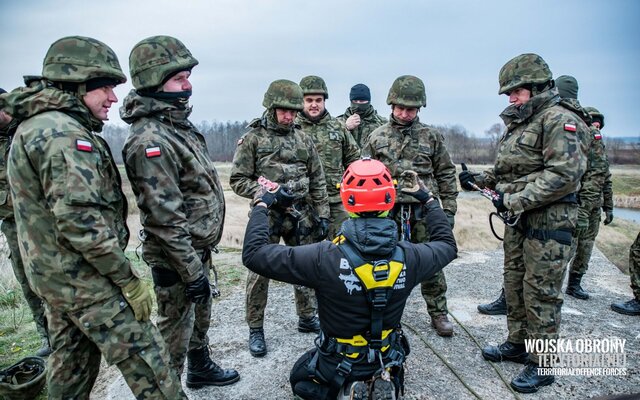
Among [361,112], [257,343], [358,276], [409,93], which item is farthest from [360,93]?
[358,276]

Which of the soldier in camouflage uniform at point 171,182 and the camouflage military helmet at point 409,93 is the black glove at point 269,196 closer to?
the soldier in camouflage uniform at point 171,182

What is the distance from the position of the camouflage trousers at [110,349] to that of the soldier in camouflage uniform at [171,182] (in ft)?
1.92

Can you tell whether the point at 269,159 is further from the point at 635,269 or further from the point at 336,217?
the point at 635,269

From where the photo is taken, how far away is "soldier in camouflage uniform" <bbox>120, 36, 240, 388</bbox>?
310cm

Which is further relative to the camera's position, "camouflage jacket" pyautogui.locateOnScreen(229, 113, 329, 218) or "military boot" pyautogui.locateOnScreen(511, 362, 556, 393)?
"camouflage jacket" pyautogui.locateOnScreen(229, 113, 329, 218)

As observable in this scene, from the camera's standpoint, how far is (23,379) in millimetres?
3867

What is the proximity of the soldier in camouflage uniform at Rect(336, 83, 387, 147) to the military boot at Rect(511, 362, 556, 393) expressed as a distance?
498 centimetres

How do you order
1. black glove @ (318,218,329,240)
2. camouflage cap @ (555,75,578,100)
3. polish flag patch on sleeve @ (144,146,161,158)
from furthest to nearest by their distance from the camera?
camouflage cap @ (555,75,578,100) < black glove @ (318,218,329,240) < polish flag patch on sleeve @ (144,146,161,158)

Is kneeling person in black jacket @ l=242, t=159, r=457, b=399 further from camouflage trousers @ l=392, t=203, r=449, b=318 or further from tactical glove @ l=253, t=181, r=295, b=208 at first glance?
camouflage trousers @ l=392, t=203, r=449, b=318

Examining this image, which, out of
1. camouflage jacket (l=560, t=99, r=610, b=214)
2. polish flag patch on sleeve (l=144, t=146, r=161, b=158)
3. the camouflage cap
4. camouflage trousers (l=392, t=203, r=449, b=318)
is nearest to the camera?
polish flag patch on sleeve (l=144, t=146, r=161, b=158)

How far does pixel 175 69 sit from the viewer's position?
326 centimetres

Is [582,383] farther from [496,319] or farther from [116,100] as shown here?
[116,100]

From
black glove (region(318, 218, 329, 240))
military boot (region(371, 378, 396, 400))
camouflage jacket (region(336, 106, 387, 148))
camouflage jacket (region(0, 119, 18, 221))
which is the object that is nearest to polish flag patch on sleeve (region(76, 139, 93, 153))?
military boot (region(371, 378, 396, 400))

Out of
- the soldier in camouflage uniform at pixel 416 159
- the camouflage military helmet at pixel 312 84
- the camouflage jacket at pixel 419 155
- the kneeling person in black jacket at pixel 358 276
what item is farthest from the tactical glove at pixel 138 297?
the camouflage military helmet at pixel 312 84
